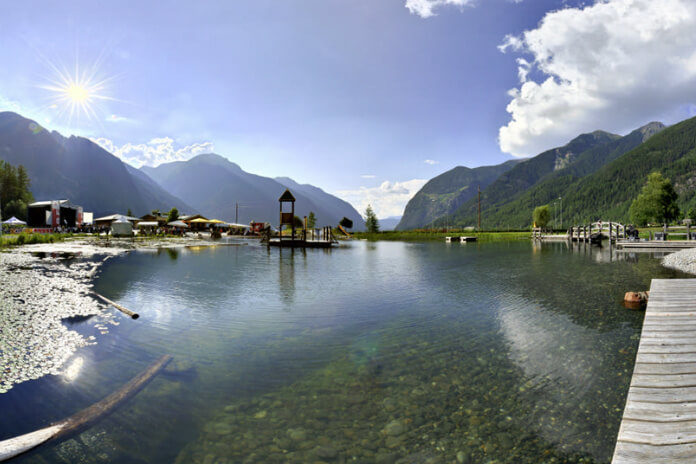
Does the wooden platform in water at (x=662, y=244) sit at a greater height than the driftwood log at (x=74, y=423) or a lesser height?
greater

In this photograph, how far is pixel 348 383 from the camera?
6.77 m

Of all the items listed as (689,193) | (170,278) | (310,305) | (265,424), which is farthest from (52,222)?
(689,193)

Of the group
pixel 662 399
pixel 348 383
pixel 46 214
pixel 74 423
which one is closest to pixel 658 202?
pixel 662 399

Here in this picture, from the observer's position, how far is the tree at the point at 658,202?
83062 mm

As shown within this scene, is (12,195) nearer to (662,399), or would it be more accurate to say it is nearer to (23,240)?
(23,240)

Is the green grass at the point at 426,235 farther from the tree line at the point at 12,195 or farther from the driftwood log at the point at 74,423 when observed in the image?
the tree line at the point at 12,195

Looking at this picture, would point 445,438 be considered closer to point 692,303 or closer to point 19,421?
point 19,421

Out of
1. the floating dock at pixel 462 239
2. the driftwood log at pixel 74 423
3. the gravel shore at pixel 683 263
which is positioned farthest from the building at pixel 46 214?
the gravel shore at pixel 683 263

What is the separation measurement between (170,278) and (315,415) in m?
17.4

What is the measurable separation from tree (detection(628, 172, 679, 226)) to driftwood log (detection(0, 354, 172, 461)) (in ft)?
373

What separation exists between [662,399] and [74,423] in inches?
343

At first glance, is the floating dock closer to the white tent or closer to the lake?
the lake

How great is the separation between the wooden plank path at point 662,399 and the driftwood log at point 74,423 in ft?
24.0

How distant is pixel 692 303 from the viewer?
900 centimetres
